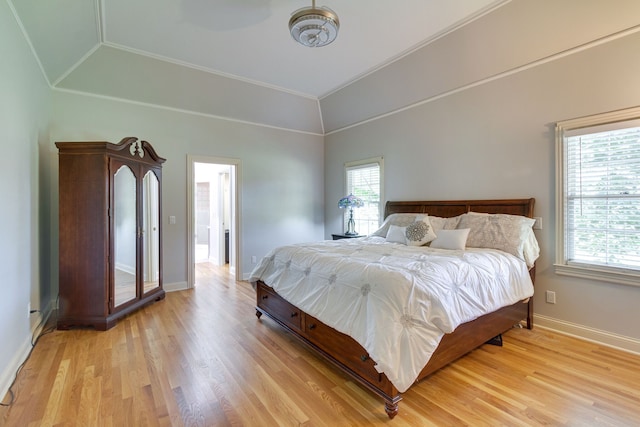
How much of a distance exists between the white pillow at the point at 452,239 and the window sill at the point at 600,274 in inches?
35.8

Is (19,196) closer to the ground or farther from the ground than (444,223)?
farther from the ground

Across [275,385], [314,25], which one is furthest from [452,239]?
[314,25]

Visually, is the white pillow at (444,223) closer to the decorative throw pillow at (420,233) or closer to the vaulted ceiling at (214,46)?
the decorative throw pillow at (420,233)

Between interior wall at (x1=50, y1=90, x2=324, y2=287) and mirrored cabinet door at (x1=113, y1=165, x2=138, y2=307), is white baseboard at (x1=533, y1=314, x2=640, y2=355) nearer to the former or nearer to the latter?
interior wall at (x1=50, y1=90, x2=324, y2=287)

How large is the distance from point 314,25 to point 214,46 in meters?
1.57

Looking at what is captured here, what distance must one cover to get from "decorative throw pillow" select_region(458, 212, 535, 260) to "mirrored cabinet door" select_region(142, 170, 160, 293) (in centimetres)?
376

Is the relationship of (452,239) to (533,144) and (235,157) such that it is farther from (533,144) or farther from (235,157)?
(235,157)

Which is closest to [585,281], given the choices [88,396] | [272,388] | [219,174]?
[272,388]

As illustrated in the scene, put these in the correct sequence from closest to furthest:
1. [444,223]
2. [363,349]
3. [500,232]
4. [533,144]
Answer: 1. [363,349]
2. [500,232]
3. [533,144]
4. [444,223]

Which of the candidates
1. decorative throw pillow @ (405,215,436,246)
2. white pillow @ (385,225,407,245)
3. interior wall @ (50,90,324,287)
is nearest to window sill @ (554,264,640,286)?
decorative throw pillow @ (405,215,436,246)

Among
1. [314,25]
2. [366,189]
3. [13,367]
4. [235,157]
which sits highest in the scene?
[314,25]

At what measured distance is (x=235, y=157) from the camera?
490 cm

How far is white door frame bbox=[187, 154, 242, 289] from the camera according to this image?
4.48 meters

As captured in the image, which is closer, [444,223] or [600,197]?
[600,197]
